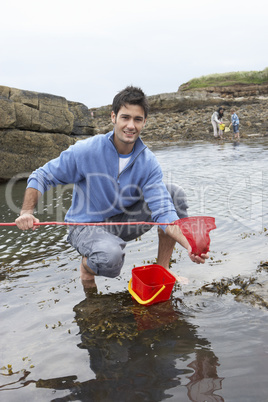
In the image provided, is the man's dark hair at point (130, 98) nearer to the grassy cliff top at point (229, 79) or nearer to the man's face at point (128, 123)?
the man's face at point (128, 123)

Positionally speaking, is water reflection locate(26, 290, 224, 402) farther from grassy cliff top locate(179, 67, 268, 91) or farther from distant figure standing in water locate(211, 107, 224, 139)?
grassy cliff top locate(179, 67, 268, 91)

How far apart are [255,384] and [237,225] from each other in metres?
3.69

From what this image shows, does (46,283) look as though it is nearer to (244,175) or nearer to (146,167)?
(146,167)

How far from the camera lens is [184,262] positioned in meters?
4.37

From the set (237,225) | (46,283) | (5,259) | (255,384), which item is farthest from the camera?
(237,225)

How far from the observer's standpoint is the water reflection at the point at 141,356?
211 centimetres

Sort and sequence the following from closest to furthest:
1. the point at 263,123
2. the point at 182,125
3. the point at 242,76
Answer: the point at 263,123 → the point at 182,125 → the point at 242,76

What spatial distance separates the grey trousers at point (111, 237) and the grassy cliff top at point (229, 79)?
43105 millimetres

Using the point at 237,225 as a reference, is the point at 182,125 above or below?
above

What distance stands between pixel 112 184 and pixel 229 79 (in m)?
46.9

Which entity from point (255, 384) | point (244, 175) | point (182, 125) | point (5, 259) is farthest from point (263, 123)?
point (255, 384)

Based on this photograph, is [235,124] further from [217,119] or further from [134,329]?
[134,329]

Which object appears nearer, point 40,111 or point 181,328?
point 181,328

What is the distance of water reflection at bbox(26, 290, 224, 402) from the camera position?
2.11 m
